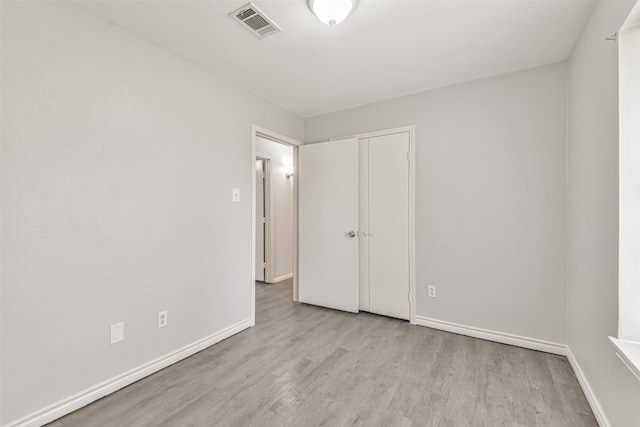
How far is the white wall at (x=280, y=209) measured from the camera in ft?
15.8

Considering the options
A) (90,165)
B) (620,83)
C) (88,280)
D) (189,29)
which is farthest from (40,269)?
(620,83)

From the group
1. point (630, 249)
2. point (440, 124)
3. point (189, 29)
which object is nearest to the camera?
point (630, 249)

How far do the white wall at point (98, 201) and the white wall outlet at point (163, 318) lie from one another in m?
0.04

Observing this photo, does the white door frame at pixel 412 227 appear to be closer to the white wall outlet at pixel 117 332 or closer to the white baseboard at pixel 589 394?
the white baseboard at pixel 589 394

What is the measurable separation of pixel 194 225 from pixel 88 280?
31.7 inches

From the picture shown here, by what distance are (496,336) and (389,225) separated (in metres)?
1.42

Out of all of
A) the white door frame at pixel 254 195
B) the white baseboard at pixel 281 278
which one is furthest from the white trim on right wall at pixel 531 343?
the white baseboard at pixel 281 278

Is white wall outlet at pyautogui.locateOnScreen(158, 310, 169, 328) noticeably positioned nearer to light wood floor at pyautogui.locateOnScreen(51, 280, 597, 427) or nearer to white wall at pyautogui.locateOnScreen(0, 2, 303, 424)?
white wall at pyautogui.locateOnScreen(0, 2, 303, 424)

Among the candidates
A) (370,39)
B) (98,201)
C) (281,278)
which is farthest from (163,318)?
(281,278)

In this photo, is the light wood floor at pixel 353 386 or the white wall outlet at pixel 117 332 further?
the white wall outlet at pixel 117 332

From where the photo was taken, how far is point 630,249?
1.33 meters

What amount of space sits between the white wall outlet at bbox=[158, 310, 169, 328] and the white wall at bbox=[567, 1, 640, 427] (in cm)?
Result: 271

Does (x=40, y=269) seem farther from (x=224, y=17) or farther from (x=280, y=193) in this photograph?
(x=280, y=193)

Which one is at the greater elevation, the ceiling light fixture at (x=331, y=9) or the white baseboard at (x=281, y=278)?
the ceiling light fixture at (x=331, y=9)
